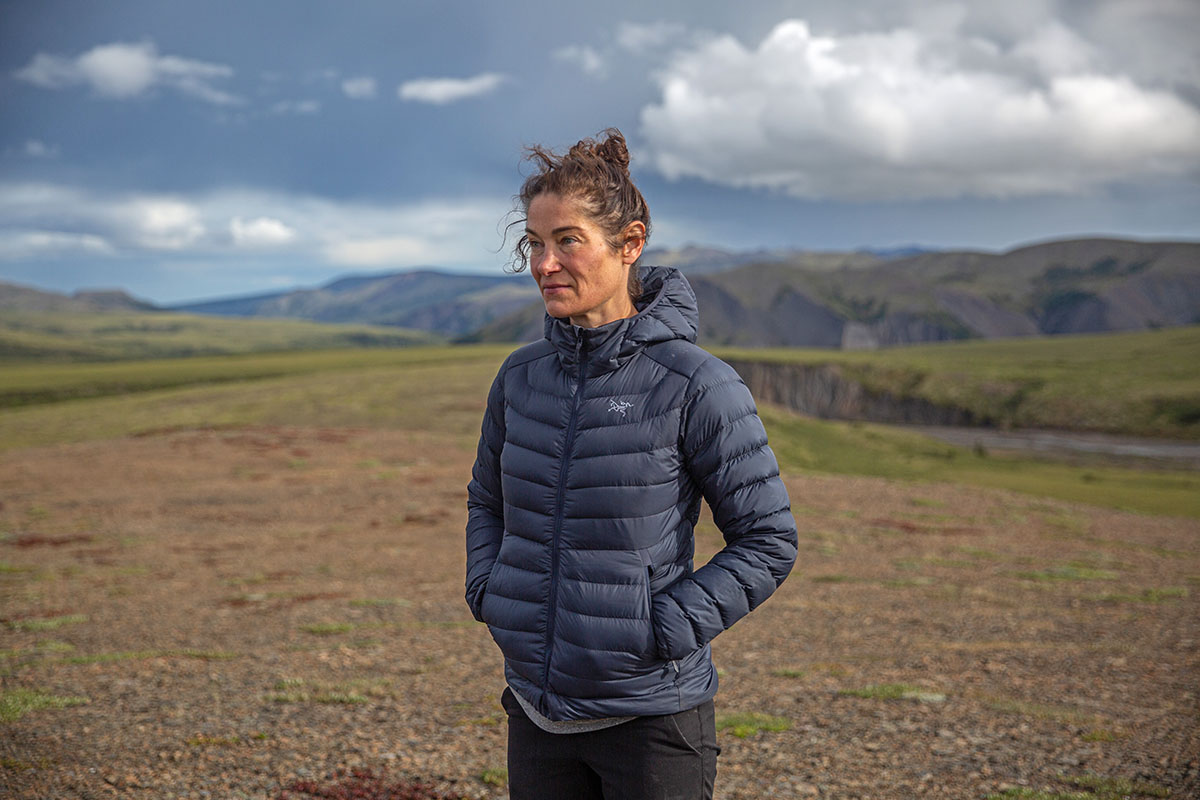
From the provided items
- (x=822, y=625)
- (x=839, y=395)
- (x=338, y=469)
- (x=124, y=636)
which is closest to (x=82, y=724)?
(x=124, y=636)

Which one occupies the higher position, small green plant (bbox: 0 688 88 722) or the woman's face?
the woman's face

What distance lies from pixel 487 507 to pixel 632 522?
1.11 metres

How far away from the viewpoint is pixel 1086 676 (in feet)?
43.3

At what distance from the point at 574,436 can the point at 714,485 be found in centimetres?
68

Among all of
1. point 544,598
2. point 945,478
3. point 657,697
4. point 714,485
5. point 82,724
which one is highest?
point 714,485

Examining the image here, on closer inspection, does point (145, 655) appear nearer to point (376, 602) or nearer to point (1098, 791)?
point (376, 602)

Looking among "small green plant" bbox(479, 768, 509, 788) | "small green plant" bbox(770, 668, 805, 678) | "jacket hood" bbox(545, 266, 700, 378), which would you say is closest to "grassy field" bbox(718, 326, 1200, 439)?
"small green plant" bbox(770, 668, 805, 678)

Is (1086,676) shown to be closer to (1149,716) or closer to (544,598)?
(1149,716)

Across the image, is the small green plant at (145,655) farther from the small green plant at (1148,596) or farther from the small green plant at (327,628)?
the small green plant at (1148,596)

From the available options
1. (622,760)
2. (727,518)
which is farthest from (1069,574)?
(622,760)

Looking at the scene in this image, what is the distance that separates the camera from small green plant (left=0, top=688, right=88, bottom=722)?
963 cm

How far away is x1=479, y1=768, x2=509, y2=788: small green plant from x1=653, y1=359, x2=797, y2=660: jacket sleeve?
617 centimetres

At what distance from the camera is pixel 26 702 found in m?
10.2

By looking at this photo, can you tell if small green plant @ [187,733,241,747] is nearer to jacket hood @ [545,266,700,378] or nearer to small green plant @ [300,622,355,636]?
small green plant @ [300,622,355,636]
